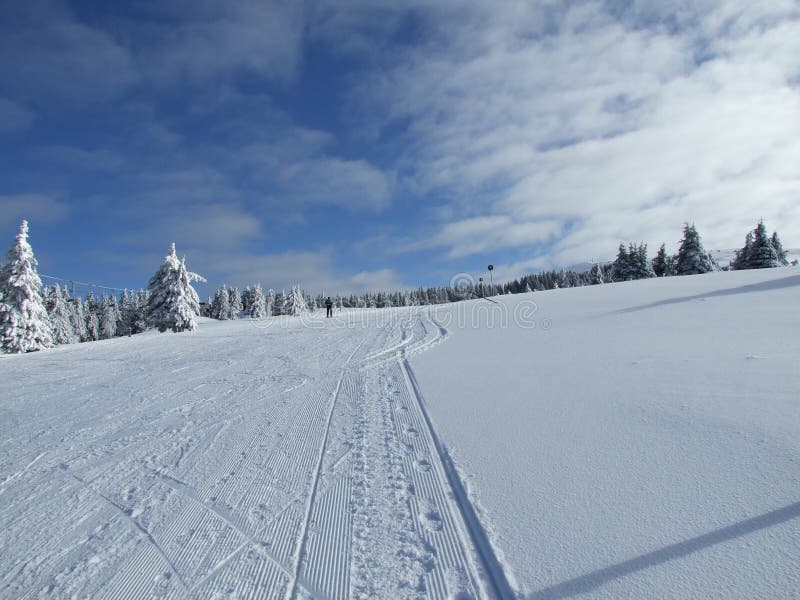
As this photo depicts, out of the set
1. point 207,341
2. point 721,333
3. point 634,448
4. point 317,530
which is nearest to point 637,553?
point 634,448

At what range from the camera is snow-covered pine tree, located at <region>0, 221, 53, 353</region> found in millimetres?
24375

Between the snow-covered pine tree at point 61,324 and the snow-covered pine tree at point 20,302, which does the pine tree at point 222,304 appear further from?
the snow-covered pine tree at point 20,302

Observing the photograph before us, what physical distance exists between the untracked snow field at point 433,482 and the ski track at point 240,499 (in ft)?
0.07

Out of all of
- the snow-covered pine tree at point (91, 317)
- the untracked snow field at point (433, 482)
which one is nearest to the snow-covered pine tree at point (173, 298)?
the untracked snow field at point (433, 482)

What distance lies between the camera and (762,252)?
117 feet

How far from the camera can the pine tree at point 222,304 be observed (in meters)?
80.9

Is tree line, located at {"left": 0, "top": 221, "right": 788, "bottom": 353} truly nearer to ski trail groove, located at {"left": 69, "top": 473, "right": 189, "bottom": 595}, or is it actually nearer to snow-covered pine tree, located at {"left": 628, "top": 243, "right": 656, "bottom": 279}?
snow-covered pine tree, located at {"left": 628, "top": 243, "right": 656, "bottom": 279}

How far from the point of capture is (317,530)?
10.1ft

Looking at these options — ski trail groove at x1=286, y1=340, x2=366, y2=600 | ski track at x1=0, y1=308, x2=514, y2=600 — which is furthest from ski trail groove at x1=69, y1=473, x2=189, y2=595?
ski trail groove at x1=286, y1=340, x2=366, y2=600

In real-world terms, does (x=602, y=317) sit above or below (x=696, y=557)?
above

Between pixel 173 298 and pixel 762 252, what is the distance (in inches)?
2193

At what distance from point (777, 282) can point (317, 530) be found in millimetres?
18195

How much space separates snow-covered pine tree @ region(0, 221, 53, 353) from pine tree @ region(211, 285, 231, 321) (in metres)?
55.1

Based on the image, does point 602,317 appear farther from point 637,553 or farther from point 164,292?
point 164,292
